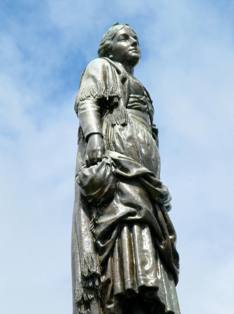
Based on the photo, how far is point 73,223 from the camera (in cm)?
1045

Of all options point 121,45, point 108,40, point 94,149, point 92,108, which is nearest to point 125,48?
point 121,45

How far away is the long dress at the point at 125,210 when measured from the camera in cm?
970

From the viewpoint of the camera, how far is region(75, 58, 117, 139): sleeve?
35.6ft

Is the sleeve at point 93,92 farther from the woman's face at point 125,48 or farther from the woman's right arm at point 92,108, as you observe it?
the woman's face at point 125,48

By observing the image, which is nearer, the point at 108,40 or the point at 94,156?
the point at 94,156

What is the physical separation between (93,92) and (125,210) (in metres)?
1.87

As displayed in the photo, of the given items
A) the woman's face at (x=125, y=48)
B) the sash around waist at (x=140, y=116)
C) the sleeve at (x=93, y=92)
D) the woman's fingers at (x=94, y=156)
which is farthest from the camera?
the woman's face at (x=125, y=48)

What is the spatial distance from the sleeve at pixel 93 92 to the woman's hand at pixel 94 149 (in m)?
0.09

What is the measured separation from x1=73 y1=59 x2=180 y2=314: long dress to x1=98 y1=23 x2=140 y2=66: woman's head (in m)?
0.84

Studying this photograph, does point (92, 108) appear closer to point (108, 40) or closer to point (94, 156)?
point (94, 156)

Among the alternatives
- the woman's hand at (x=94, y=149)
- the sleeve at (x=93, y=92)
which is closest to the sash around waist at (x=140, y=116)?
the sleeve at (x=93, y=92)

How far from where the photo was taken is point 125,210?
1009 cm

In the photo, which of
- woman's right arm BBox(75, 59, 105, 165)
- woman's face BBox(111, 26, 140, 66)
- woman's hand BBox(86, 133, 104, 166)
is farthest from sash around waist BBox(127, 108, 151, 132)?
woman's face BBox(111, 26, 140, 66)

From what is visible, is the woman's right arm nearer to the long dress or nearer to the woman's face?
the long dress
